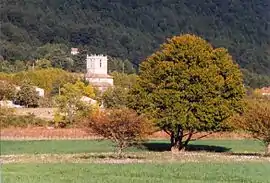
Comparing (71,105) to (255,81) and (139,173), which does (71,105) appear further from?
(255,81)

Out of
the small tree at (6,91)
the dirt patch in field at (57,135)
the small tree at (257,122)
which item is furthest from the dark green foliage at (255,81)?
the small tree at (257,122)

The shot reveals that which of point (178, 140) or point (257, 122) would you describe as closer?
point (257, 122)

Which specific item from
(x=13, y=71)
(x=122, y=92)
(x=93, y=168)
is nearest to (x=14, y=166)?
(x=93, y=168)

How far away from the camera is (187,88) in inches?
1714

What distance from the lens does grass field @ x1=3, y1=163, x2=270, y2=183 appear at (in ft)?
75.7

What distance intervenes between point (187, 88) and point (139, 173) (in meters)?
17.8

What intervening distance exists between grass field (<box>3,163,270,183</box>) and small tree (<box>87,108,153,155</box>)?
628 cm

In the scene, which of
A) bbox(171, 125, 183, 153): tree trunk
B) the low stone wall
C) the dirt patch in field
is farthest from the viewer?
the low stone wall

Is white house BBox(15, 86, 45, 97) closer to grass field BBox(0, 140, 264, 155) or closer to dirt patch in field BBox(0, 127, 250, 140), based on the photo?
dirt patch in field BBox(0, 127, 250, 140)

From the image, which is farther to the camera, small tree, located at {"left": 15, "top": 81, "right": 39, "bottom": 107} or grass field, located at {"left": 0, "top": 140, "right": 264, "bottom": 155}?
small tree, located at {"left": 15, "top": 81, "right": 39, "bottom": 107}

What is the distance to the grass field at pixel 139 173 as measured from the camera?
23078mm

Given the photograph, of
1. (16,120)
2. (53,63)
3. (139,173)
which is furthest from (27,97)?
(139,173)

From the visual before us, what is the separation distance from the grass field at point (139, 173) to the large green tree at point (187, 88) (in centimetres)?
1079

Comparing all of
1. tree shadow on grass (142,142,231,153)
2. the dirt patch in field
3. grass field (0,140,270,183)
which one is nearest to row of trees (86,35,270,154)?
tree shadow on grass (142,142,231,153)
